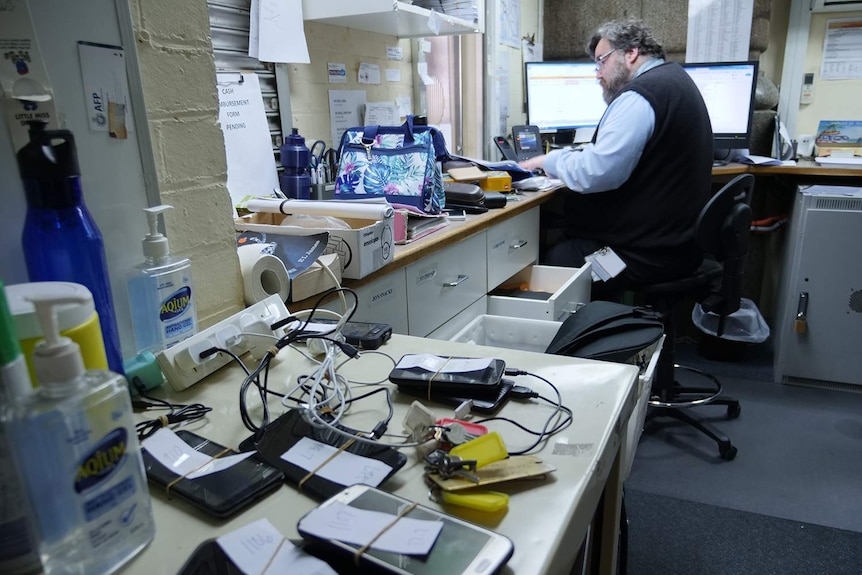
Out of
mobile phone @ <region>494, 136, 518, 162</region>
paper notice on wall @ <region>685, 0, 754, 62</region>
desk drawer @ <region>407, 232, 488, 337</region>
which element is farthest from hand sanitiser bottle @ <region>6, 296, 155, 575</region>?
paper notice on wall @ <region>685, 0, 754, 62</region>

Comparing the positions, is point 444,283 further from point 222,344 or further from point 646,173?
point 646,173

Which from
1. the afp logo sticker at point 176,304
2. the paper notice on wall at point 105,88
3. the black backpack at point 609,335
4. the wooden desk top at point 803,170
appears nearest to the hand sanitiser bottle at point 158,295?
the afp logo sticker at point 176,304

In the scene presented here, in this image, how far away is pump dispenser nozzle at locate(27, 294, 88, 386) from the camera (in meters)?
0.44

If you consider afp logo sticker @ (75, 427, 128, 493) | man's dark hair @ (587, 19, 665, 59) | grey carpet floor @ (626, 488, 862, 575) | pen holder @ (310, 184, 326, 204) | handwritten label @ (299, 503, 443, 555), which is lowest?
grey carpet floor @ (626, 488, 862, 575)

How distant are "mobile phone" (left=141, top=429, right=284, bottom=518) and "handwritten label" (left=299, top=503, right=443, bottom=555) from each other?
8 centimetres

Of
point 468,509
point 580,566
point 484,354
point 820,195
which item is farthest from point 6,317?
point 820,195

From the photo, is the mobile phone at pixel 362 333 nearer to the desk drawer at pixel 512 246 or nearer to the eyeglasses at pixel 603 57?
the desk drawer at pixel 512 246

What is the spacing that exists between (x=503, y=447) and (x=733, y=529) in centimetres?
140

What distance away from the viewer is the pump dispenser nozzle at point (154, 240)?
0.79 meters

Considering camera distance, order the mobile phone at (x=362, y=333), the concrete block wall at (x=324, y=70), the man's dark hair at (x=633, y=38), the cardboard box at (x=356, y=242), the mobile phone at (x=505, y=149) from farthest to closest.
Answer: the mobile phone at (x=505, y=149) → the man's dark hair at (x=633, y=38) → the concrete block wall at (x=324, y=70) → the cardboard box at (x=356, y=242) → the mobile phone at (x=362, y=333)

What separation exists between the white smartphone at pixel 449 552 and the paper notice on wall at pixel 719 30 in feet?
10.1

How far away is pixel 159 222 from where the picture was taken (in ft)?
2.85

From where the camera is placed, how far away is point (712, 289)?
2137mm

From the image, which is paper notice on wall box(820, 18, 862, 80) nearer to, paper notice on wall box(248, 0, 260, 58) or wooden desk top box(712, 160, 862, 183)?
wooden desk top box(712, 160, 862, 183)
